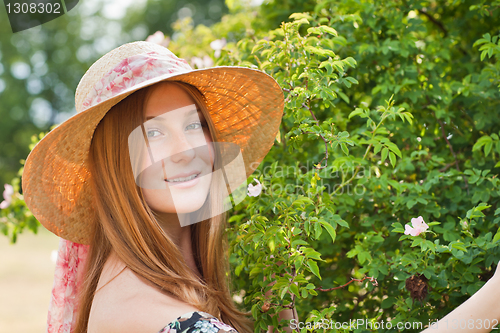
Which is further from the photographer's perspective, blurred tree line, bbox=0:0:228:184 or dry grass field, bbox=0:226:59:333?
blurred tree line, bbox=0:0:228:184

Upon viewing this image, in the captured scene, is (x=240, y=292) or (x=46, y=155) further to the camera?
(x=240, y=292)

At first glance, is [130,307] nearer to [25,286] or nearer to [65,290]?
[65,290]

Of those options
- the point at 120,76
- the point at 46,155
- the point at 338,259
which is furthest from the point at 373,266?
the point at 46,155

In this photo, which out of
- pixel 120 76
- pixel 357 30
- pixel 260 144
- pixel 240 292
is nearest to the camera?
pixel 120 76

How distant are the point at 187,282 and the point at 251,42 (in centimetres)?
143

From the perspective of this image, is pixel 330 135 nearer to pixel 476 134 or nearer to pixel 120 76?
pixel 120 76

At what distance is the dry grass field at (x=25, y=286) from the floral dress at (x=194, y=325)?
13.1 feet

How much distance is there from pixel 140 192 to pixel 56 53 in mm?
22400

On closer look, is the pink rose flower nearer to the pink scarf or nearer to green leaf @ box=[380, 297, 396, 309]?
green leaf @ box=[380, 297, 396, 309]

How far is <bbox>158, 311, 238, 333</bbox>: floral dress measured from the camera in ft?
3.57

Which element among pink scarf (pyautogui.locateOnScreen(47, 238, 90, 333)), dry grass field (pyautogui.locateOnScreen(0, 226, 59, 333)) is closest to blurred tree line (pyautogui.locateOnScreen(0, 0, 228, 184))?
dry grass field (pyautogui.locateOnScreen(0, 226, 59, 333))

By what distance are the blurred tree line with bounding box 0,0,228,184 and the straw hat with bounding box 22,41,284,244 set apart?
17506 mm

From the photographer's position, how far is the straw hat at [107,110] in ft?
4.27

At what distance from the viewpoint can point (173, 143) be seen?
4.28 feet
